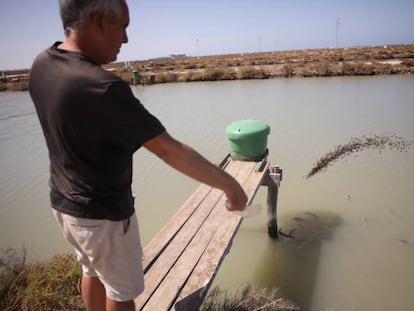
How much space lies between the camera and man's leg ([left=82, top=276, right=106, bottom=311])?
1546 millimetres

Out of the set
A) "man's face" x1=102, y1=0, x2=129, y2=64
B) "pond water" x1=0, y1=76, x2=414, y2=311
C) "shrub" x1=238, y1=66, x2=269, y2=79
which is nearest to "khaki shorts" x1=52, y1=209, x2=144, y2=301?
"man's face" x1=102, y1=0, x2=129, y2=64

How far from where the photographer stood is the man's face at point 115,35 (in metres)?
1.10

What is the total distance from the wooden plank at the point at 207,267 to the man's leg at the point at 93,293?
0.51 meters

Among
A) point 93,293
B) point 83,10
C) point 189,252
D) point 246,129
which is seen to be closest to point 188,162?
point 83,10

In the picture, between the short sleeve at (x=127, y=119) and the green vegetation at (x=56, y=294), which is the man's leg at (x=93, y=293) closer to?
the short sleeve at (x=127, y=119)

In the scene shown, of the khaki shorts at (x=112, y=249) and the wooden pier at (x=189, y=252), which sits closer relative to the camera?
the khaki shorts at (x=112, y=249)

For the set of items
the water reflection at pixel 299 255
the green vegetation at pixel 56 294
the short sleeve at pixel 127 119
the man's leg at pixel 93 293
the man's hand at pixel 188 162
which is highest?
the short sleeve at pixel 127 119

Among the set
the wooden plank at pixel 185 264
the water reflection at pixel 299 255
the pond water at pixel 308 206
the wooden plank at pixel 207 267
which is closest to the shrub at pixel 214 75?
the pond water at pixel 308 206

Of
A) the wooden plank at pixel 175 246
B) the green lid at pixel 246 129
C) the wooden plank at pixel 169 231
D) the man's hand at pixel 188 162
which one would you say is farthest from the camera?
the green lid at pixel 246 129

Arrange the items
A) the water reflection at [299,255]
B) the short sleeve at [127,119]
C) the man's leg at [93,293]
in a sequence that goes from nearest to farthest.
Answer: the short sleeve at [127,119]
the man's leg at [93,293]
the water reflection at [299,255]

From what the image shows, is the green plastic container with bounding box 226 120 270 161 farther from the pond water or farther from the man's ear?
the man's ear

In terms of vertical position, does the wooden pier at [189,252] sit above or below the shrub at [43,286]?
above

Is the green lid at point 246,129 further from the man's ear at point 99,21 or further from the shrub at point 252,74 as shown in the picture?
the shrub at point 252,74

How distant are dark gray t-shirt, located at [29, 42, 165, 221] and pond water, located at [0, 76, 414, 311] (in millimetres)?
2575
